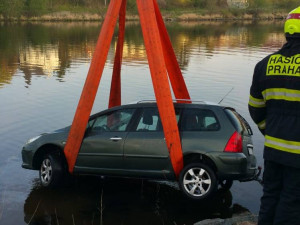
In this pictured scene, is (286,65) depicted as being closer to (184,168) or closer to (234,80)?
(184,168)

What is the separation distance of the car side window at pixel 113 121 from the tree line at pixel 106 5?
257 feet

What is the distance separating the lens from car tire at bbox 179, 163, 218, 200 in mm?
7238

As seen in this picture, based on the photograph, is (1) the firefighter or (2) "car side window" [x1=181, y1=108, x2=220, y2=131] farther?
(2) "car side window" [x1=181, y1=108, x2=220, y2=131]

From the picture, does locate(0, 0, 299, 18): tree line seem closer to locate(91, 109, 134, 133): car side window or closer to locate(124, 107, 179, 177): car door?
locate(91, 109, 134, 133): car side window

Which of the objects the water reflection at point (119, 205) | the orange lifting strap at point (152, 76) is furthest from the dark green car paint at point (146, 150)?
the water reflection at point (119, 205)

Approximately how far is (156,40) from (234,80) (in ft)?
45.0

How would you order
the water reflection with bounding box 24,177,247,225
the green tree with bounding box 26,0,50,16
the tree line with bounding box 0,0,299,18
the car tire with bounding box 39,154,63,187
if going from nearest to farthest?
the water reflection with bounding box 24,177,247,225, the car tire with bounding box 39,154,63,187, the tree line with bounding box 0,0,299,18, the green tree with bounding box 26,0,50,16

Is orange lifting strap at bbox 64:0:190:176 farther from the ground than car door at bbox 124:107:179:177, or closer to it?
farther from the ground

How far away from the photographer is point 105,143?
790 centimetres

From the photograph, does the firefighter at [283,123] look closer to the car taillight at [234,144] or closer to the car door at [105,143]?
the car taillight at [234,144]

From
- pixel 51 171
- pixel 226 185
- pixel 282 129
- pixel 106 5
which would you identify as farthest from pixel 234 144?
pixel 106 5

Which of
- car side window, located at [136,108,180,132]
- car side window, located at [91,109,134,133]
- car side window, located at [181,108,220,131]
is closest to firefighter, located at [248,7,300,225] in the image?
car side window, located at [181,108,220,131]

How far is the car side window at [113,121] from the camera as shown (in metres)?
8.01

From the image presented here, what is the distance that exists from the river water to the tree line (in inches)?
2008
